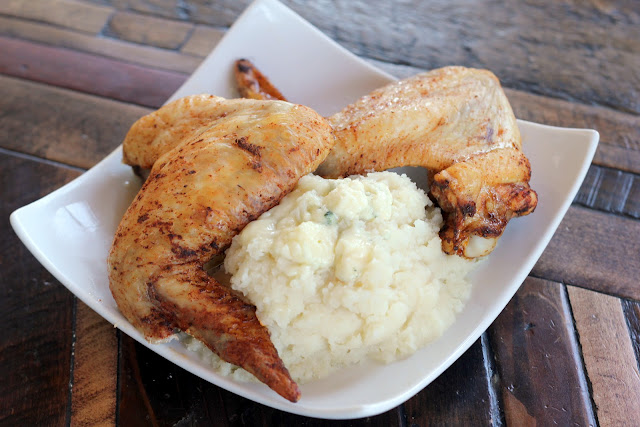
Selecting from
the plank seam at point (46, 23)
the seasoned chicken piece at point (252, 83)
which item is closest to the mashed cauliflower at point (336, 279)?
the seasoned chicken piece at point (252, 83)

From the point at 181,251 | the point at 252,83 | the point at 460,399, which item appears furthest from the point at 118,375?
the point at 252,83

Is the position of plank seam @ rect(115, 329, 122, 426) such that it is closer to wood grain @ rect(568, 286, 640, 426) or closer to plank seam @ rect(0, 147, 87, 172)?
plank seam @ rect(0, 147, 87, 172)

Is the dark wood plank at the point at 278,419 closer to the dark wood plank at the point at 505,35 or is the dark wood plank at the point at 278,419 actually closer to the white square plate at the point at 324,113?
the white square plate at the point at 324,113

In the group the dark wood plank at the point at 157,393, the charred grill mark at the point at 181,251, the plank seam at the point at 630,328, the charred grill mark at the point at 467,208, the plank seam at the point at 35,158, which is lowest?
the plank seam at the point at 630,328

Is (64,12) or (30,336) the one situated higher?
(64,12)

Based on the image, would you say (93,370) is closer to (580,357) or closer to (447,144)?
(447,144)

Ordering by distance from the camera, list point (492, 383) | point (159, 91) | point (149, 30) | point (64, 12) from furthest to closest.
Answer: point (64, 12)
point (149, 30)
point (159, 91)
point (492, 383)

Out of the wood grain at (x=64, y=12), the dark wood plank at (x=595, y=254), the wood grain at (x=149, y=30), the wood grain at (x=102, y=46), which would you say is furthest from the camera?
the wood grain at (x=64, y=12)

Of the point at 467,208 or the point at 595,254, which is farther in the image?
the point at 595,254
